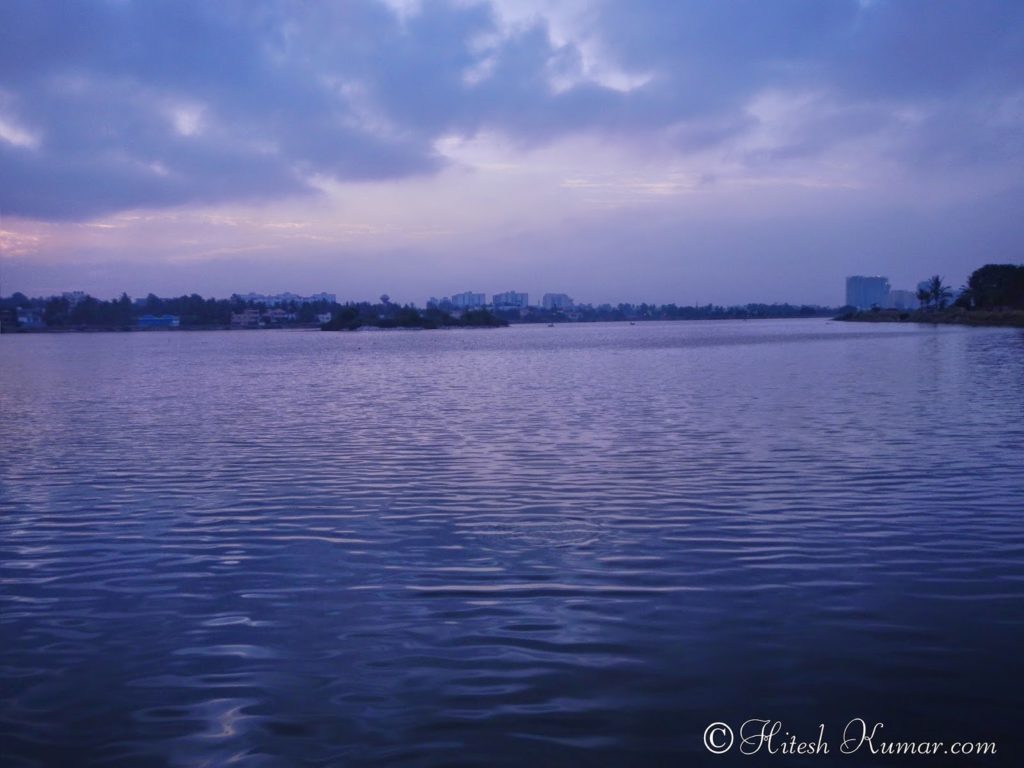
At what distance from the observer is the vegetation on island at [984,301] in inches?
4756

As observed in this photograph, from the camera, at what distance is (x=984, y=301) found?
13975 centimetres

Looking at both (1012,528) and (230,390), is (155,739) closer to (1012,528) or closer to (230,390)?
(1012,528)

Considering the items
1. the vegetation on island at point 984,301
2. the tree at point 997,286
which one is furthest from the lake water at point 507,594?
the tree at point 997,286

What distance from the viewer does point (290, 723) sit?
19.7ft

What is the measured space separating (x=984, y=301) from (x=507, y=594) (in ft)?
494

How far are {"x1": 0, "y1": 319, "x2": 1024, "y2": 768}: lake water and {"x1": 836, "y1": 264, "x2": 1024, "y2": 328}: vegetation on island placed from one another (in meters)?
106

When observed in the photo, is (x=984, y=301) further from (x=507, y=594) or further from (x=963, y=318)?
(x=507, y=594)

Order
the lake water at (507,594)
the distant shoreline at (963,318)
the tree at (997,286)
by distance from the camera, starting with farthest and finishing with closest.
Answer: the tree at (997,286) < the distant shoreline at (963,318) < the lake water at (507,594)

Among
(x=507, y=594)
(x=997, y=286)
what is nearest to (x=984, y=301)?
(x=997, y=286)

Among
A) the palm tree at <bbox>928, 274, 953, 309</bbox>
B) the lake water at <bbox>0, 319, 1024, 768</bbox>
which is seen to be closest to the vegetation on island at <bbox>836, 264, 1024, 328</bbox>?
the palm tree at <bbox>928, 274, 953, 309</bbox>

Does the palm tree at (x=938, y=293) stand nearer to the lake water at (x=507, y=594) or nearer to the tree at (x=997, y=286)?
the tree at (x=997, y=286)

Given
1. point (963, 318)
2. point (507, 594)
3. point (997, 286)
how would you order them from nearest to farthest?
point (507, 594) < point (963, 318) < point (997, 286)

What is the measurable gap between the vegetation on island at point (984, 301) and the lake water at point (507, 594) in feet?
348

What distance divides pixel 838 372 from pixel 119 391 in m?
29.3
